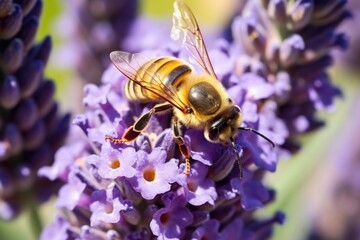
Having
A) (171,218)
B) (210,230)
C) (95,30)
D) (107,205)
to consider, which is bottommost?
(210,230)

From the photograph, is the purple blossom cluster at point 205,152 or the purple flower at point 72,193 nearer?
the purple blossom cluster at point 205,152

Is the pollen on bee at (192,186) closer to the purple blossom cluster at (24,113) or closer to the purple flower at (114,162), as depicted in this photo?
the purple flower at (114,162)

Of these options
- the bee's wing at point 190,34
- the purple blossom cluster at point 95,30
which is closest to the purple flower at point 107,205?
the bee's wing at point 190,34

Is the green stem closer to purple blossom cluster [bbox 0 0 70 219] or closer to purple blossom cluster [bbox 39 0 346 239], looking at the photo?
purple blossom cluster [bbox 0 0 70 219]

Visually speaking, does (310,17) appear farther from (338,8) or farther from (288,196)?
(288,196)

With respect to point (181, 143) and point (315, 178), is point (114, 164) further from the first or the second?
point (315, 178)

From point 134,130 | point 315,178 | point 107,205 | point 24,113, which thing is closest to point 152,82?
point 134,130
